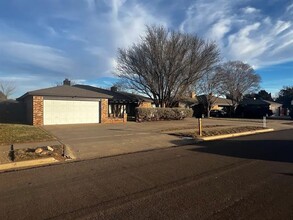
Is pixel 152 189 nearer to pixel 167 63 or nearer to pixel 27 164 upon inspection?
pixel 27 164

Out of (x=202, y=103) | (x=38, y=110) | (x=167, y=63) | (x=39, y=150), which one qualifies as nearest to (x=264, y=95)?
(x=202, y=103)

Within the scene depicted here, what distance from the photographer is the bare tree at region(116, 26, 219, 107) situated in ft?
116

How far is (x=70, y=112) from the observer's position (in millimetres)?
25609

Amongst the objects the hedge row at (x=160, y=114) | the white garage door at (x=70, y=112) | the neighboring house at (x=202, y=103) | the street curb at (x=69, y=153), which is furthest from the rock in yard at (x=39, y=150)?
the neighboring house at (x=202, y=103)

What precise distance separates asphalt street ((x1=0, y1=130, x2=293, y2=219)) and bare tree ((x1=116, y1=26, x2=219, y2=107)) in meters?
26.7

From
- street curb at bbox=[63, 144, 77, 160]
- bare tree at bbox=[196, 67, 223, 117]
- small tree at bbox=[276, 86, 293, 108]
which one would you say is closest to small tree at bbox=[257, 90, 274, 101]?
small tree at bbox=[276, 86, 293, 108]

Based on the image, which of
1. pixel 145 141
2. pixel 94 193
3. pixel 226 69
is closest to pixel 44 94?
pixel 145 141

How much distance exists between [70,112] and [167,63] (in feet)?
48.5

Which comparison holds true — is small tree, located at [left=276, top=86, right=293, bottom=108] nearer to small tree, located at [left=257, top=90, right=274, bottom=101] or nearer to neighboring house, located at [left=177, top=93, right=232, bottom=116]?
small tree, located at [left=257, top=90, right=274, bottom=101]

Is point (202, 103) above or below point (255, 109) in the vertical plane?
above

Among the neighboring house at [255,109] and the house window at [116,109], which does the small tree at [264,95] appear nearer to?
the neighboring house at [255,109]

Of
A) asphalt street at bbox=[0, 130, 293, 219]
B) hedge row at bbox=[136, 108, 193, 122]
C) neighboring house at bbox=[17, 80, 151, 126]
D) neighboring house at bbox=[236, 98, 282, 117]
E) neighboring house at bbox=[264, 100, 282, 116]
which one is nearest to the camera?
asphalt street at bbox=[0, 130, 293, 219]

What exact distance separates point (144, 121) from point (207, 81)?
1867 cm

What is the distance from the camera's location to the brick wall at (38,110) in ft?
77.1
